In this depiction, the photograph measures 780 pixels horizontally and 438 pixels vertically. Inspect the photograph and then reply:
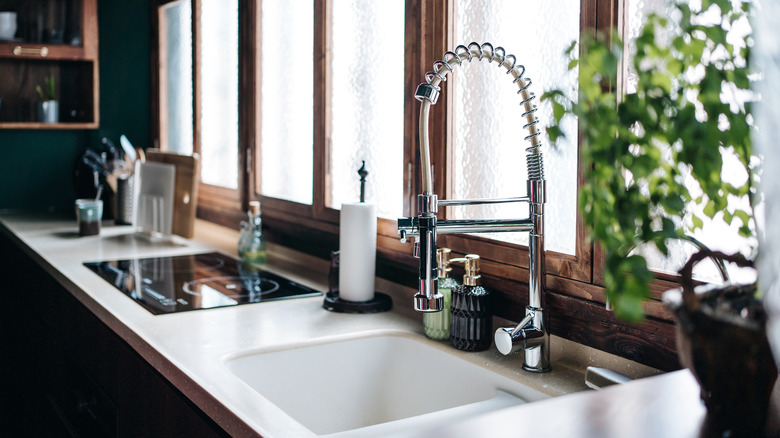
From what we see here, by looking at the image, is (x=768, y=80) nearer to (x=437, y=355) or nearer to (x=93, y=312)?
(x=437, y=355)

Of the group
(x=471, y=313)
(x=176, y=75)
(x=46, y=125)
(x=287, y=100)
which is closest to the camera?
(x=471, y=313)

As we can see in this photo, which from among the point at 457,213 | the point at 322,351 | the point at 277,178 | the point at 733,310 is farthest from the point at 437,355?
the point at 277,178

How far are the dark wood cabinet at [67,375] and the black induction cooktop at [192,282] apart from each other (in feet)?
0.42

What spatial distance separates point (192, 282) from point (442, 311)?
85 centimetres

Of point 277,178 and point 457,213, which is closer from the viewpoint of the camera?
point 457,213

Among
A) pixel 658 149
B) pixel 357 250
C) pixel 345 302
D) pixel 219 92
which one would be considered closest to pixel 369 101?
pixel 357 250

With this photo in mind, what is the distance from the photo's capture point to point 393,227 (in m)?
1.90

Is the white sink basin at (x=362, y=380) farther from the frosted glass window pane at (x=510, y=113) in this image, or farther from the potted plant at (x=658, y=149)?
the potted plant at (x=658, y=149)

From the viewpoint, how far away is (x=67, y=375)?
7.14ft

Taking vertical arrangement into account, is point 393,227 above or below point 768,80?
below

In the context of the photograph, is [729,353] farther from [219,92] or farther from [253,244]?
[219,92]

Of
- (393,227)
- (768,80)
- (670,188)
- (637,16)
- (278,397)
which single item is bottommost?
(278,397)

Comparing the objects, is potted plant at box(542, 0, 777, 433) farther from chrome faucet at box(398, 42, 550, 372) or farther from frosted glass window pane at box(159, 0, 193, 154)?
frosted glass window pane at box(159, 0, 193, 154)

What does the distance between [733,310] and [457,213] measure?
986 mm
